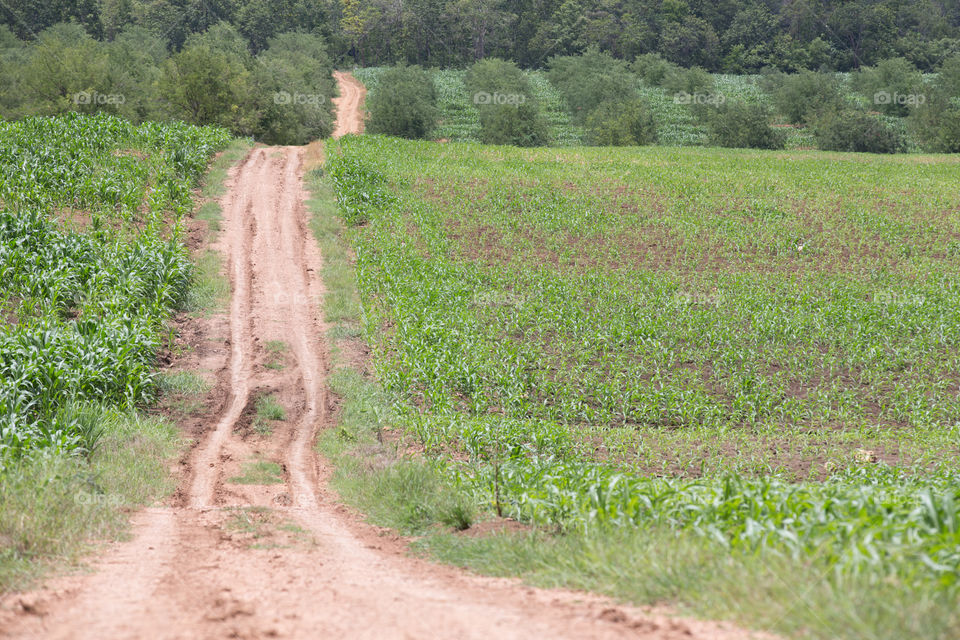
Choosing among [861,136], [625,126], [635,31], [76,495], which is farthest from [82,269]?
[635,31]

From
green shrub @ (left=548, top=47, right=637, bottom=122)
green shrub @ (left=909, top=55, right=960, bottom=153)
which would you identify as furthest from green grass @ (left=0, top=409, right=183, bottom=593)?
green shrub @ (left=909, top=55, right=960, bottom=153)

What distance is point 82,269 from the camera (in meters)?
14.5

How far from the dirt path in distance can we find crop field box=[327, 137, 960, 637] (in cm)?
2744

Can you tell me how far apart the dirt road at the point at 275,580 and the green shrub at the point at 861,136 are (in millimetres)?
44887

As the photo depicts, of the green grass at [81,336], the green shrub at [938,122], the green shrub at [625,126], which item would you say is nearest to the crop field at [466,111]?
the green shrub at [625,126]

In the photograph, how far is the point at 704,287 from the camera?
18.6 metres

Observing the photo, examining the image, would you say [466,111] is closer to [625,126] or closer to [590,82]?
[590,82]

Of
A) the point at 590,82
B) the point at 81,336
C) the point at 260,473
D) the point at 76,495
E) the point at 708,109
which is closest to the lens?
the point at 76,495

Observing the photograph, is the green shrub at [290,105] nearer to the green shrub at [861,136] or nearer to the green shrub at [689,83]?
the green shrub at [689,83]

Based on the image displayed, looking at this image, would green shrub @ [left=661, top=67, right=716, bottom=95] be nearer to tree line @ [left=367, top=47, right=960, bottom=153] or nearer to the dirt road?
tree line @ [left=367, top=47, right=960, bottom=153]

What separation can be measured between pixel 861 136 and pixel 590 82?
2123 centimetres

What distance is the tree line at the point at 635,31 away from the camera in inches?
3686

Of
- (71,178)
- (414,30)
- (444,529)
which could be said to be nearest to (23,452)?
(444,529)

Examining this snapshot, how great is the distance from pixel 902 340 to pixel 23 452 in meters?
15.2
